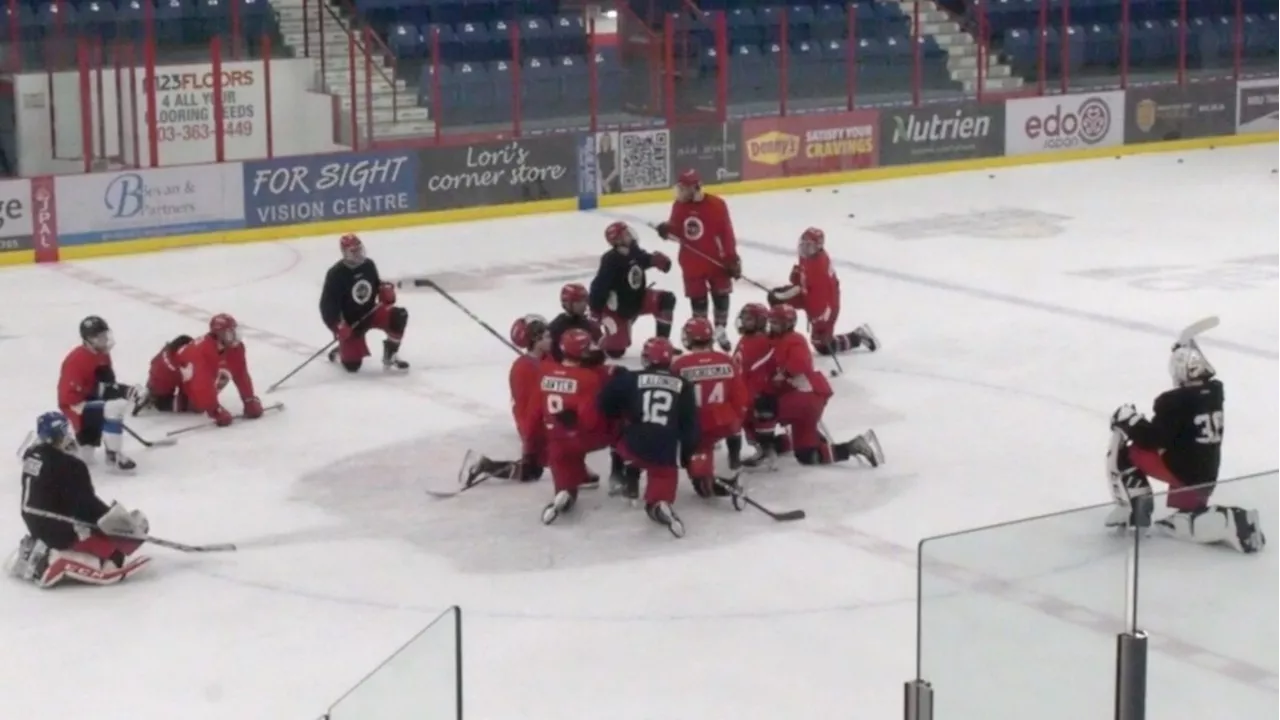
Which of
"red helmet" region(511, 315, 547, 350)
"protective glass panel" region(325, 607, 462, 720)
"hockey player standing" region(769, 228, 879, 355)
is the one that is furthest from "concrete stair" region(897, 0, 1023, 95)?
"protective glass panel" region(325, 607, 462, 720)

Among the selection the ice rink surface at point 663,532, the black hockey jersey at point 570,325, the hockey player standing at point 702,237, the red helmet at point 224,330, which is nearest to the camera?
the ice rink surface at point 663,532

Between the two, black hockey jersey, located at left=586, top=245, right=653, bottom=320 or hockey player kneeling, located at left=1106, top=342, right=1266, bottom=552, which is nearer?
hockey player kneeling, located at left=1106, top=342, right=1266, bottom=552

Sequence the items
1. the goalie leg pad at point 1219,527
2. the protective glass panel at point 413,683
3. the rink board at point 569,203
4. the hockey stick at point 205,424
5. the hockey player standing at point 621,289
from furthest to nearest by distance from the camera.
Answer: the rink board at point 569,203 < the hockey player standing at point 621,289 < the hockey stick at point 205,424 < the goalie leg pad at point 1219,527 < the protective glass panel at point 413,683

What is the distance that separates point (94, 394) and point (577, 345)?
2.97 m

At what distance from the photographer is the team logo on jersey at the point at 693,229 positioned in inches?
602

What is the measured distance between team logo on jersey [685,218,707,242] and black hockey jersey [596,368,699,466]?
15.3 ft

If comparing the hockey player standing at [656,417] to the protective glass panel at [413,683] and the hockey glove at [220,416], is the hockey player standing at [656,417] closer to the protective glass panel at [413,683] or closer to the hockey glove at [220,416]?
the hockey glove at [220,416]

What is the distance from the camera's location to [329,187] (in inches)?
825

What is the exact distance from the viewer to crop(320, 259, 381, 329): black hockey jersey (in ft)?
47.4

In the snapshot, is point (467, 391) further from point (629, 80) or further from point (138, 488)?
point (629, 80)

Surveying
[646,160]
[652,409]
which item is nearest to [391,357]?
[652,409]

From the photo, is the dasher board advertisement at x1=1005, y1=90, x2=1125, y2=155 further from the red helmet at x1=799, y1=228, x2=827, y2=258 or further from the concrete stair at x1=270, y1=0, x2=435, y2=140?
the red helmet at x1=799, y1=228, x2=827, y2=258

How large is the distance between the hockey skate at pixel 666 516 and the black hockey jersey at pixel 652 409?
250 millimetres

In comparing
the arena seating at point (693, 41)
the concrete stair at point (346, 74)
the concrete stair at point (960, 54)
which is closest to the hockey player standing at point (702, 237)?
the arena seating at point (693, 41)
